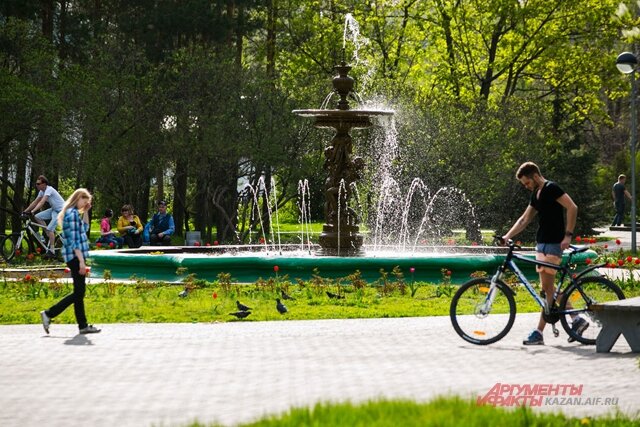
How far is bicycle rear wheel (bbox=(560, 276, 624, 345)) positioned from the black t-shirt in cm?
51

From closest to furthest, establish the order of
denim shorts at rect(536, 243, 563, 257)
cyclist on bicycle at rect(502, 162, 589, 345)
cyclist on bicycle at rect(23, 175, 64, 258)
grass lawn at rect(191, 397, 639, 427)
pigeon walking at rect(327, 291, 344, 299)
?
grass lawn at rect(191, 397, 639, 427) → cyclist on bicycle at rect(502, 162, 589, 345) → denim shorts at rect(536, 243, 563, 257) → pigeon walking at rect(327, 291, 344, 299) → cyclist on bicycle at rect(23, 175, 64, 258)

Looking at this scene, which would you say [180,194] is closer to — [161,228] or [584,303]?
[161,228]

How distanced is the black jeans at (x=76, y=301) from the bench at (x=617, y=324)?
5135mm

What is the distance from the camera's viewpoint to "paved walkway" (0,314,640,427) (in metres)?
7.68

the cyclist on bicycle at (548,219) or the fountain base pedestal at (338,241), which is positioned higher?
the cyclist on bicycle at (548,219)

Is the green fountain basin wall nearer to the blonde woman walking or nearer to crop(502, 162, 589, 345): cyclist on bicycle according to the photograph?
the blonde woman walking

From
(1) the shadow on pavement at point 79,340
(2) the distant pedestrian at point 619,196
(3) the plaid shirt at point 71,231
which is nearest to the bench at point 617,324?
(1) the shadow on pavement at point 79,340

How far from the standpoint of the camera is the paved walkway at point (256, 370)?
25.2 ft

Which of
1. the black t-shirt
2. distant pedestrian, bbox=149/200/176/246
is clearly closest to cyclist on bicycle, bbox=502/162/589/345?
the black t-shirt

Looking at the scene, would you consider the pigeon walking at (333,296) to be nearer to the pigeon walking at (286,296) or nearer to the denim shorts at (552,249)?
the pigeon walking at (286,296)

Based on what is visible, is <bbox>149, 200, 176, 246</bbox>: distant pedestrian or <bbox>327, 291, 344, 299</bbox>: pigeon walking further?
<bbox>149, 200, 176, 246</bbox>: distant pedestrian

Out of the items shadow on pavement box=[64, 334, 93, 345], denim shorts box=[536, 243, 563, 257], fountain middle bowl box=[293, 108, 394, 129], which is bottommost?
shadow on pavement box=[64, 334, 93, 345]

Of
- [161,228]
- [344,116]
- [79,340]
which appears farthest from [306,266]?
[161,228]

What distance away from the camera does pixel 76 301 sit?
12.4m
